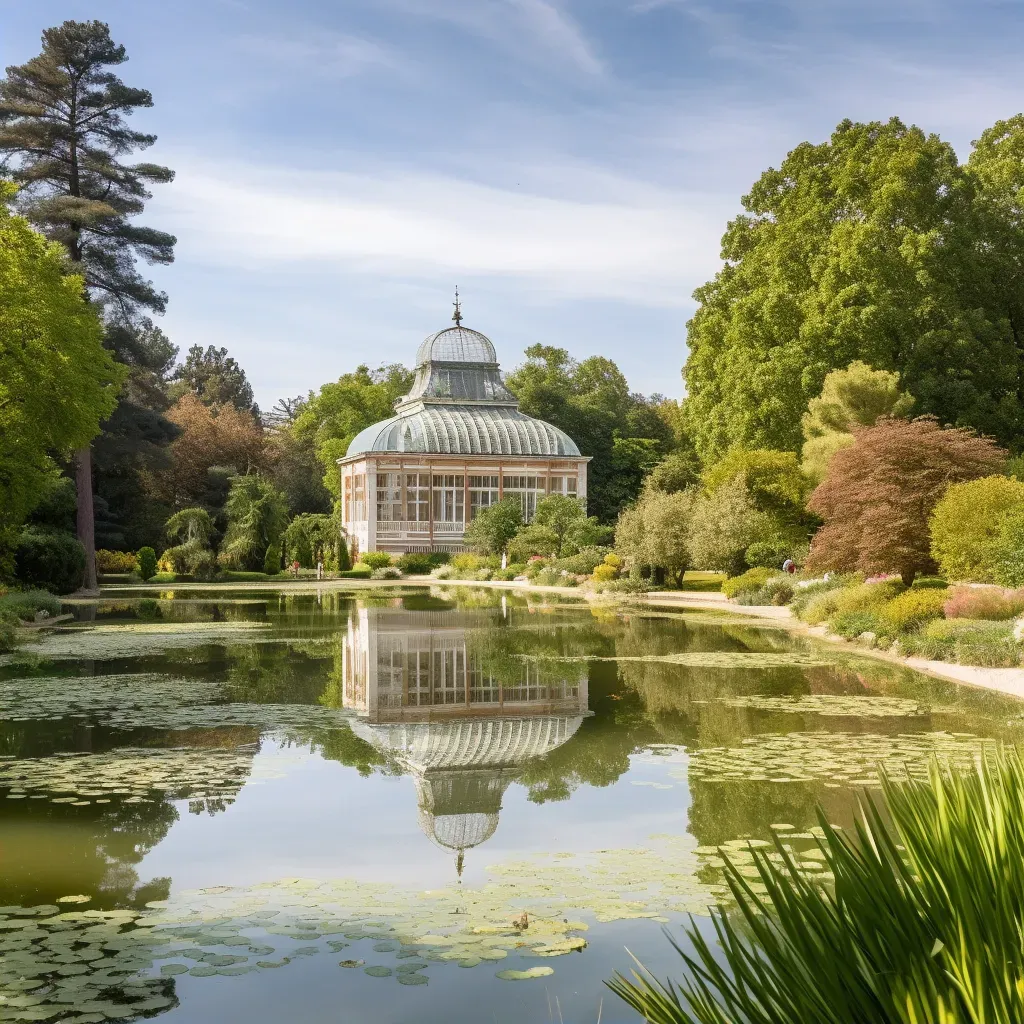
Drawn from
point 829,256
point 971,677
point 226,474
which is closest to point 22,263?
point 971,677

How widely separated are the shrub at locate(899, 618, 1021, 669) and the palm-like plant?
37.6ft

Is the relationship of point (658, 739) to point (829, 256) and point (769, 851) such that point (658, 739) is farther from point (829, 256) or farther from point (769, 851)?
point (829, 256)

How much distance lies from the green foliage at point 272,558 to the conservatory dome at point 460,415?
6.23 m

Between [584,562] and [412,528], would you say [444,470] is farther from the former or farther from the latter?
[584,562]

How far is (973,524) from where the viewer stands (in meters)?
17.0

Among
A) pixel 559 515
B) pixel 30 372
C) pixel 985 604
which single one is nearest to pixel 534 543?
pixel 559 515

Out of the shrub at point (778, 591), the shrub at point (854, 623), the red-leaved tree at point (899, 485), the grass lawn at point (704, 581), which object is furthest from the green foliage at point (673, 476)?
the shrub at point (854, 623)

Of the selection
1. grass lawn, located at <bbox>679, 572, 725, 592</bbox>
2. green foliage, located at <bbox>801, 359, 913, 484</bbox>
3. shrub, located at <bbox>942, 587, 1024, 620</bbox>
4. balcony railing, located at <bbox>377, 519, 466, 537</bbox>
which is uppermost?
green foliage, located at <bbox>801, 359, 913, 484</bbox>

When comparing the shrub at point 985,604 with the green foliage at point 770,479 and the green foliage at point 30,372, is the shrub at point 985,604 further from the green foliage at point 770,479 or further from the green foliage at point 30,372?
the green foliage at point 30,372

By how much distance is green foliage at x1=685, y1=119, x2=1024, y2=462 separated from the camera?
2909 centimetres

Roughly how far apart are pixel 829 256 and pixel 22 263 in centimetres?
1968

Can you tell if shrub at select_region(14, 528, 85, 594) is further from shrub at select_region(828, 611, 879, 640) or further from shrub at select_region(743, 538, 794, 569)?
shrub at select_region(828, 611, 879, 640)

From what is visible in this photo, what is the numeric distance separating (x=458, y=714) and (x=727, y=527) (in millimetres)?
17704

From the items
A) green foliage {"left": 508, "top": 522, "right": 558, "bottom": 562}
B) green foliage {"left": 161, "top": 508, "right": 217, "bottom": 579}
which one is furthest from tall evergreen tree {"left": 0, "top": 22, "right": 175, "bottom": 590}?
green foliage {"left": 508, "top": 522, "right": 558, "bottom": 562}
